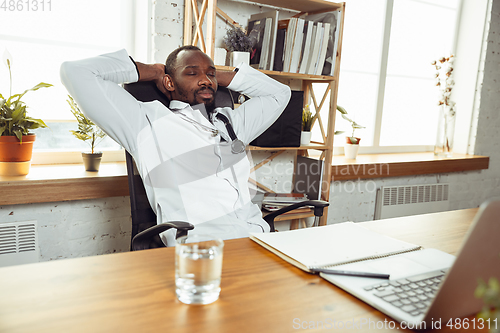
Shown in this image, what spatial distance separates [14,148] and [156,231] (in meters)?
0.92

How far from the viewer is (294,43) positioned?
225 centimetres

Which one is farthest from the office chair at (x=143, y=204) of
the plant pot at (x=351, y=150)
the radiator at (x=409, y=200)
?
the radiator at (x=409, y=200)

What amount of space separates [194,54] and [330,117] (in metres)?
1.05

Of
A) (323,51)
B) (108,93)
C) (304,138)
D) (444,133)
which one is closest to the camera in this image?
(108,93)

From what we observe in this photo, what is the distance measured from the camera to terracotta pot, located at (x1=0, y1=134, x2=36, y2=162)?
1.73 metres

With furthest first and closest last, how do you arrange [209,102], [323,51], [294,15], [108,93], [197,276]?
1. [294,15]
2. [323,51]
3. [209,102]
4. [108,93]
5. [197,276]

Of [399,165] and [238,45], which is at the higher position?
[238,45]

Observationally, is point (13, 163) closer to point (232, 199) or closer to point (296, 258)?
point (232, 199)

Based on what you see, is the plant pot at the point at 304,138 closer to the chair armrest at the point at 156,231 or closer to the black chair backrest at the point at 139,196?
the black chair backrest at the point at 139,196

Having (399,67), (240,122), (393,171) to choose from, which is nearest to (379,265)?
(240,122)

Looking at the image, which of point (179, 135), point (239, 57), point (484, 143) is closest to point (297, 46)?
point (239, 57)

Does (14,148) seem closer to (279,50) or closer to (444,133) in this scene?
(279,50)

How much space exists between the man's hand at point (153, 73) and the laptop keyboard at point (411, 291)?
124 cm

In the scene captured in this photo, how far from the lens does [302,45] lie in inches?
90.4
